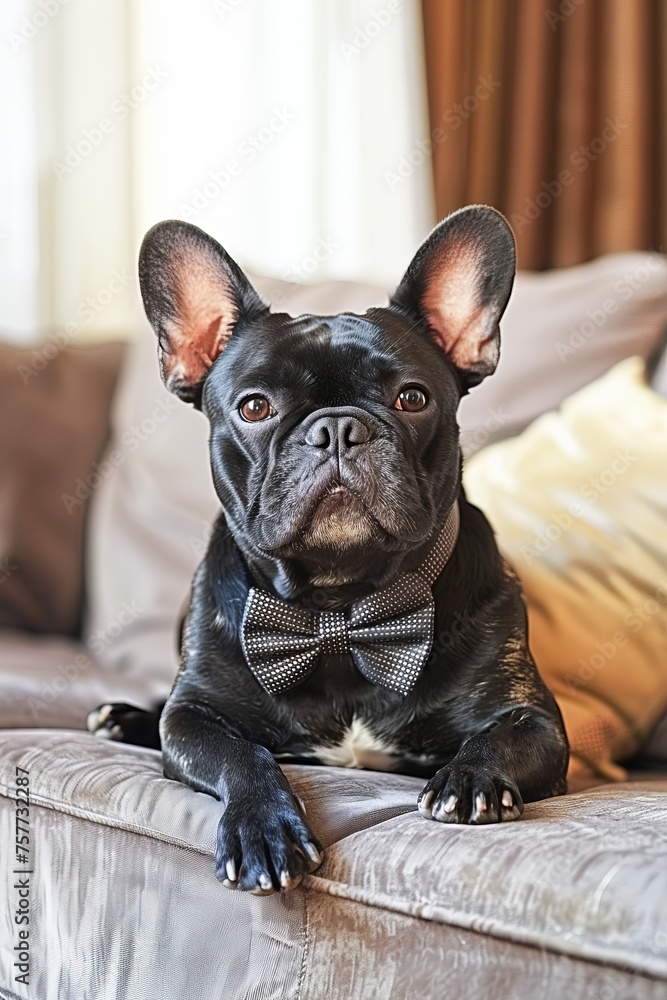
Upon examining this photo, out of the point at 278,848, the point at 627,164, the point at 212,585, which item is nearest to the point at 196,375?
the point at 212,585

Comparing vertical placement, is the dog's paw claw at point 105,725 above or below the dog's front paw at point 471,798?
below

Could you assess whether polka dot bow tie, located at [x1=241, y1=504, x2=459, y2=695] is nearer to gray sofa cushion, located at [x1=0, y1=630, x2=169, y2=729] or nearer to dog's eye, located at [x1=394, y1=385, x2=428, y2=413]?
dog's eye, located at [x1=394, y1=385, x2=428, y2=413]

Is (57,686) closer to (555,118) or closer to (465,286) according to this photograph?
(465,286)

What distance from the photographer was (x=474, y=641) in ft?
4.35

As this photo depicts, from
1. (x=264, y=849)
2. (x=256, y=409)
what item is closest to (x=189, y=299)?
(x=256, y=409)

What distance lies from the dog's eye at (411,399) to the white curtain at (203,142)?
192cm

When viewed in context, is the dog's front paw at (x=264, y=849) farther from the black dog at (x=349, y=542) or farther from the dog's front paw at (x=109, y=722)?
the dog's front paw at (x=109, y=722)

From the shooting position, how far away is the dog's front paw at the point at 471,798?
1.01 m

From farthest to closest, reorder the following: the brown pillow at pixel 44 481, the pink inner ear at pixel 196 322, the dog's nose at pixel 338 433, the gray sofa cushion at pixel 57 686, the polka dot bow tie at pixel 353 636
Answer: the brown pillow at pixel 44 481
the gray sofa cushion at pixel 57 686
the pink inner ear at pixel 196 322
the polka dot bow tie at pixel 353 636
the dog's nose at pixel 338 433

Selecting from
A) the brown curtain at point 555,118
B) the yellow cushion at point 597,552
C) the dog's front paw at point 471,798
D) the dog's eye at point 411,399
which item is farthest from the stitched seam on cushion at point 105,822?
the brown curtain at point 555,118

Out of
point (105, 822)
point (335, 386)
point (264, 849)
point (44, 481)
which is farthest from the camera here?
point (44, 481)

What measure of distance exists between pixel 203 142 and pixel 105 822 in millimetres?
2434

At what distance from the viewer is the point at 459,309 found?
4.51ft

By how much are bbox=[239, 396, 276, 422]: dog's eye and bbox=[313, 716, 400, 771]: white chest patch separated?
0.39m
